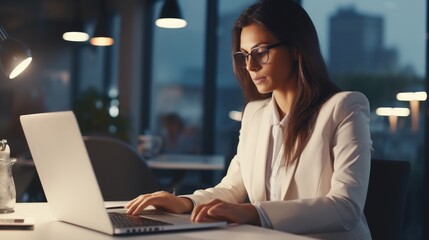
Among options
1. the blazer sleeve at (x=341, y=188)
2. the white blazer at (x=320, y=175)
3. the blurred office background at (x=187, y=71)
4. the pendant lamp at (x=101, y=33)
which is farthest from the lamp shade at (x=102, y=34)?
the blazer sleeve at (x=341, y=188)

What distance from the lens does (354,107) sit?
1.91 m

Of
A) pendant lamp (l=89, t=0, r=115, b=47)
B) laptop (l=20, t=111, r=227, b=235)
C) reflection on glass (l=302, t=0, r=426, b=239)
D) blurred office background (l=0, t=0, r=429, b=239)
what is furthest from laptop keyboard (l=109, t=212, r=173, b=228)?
pendant lamp (l=89, t=0, r=115, b=47)

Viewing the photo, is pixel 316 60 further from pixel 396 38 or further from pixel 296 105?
pixel 396 38

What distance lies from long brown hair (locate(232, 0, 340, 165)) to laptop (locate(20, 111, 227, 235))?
19.5 inches

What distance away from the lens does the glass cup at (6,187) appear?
175 centimetres

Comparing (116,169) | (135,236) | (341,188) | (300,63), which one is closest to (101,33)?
(116,169)

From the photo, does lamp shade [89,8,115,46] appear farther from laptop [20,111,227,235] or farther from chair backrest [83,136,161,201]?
laptop [20,111,227,235]

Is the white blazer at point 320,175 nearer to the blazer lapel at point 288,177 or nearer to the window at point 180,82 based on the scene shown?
the blazer lapel at point 288,177

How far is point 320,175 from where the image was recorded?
1.91m

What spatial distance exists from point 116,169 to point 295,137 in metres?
1.78

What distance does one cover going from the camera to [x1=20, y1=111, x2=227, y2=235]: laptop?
137 cm

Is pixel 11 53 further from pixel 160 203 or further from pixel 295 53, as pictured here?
pixel 295 53

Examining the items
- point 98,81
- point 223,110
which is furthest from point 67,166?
point 98,81

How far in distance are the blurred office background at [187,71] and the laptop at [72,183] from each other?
245 cm
